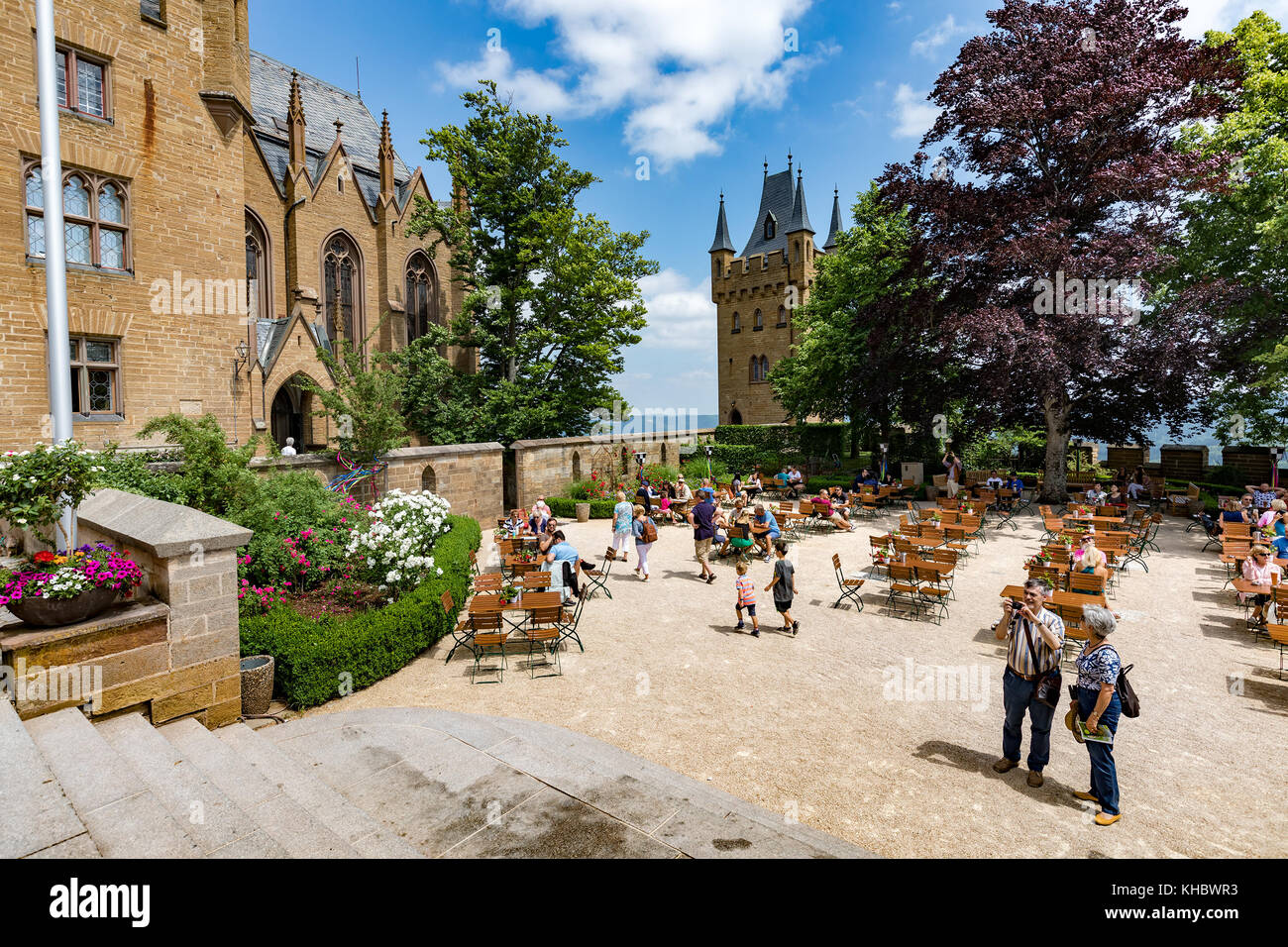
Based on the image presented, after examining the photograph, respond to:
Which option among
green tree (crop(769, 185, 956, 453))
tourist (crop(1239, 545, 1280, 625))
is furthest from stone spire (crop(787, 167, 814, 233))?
tourist (crop(1239, 545, 1280, 625))

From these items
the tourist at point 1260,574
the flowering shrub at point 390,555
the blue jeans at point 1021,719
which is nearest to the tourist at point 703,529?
the flowering shrub at point 390,555

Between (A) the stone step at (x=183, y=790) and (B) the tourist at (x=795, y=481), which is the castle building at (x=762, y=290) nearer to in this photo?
(B) the tourist at (x=795, y=481)

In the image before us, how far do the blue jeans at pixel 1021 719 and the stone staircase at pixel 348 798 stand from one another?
7.55 feet

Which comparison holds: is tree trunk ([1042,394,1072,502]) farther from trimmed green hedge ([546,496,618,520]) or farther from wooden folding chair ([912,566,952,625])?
trimmed green hedge ([546,496,618,520])

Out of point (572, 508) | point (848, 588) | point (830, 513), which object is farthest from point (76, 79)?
point (830, 513)

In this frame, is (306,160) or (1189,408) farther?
(306,160)

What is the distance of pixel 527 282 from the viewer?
2567cm

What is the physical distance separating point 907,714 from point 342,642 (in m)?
6.21

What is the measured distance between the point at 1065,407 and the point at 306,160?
32847 millimetres

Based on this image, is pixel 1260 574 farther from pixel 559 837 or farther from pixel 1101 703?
pixel 559 837

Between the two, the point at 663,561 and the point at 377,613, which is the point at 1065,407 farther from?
the point at 377,613

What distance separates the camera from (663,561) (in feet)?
45.7
